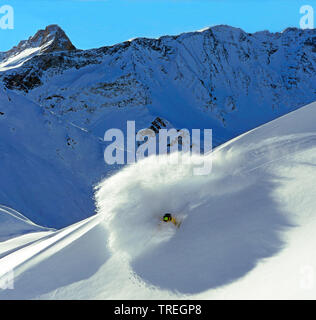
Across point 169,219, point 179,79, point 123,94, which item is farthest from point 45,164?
point 179,79

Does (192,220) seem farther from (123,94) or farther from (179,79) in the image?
(179,79)

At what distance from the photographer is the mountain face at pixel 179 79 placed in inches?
3009

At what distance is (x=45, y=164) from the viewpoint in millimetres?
19156

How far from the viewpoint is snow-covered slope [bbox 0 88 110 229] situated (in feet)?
52.1

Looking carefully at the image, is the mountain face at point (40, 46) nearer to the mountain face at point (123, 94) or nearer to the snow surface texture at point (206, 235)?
the mountain face at point (123, 94)

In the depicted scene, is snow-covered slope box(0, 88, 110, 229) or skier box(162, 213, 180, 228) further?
snow-covered slope box(0, 88, 110, 229)

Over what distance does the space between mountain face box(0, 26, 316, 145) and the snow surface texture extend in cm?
6323

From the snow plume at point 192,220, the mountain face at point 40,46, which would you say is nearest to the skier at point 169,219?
the snow plume at point 192,220

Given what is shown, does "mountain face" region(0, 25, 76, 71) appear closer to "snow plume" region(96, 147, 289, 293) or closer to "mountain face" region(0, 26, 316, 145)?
"mountain face" region(0, 26, 316, 145)

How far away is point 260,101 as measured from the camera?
102250mm

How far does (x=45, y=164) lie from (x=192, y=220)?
16.8 meters

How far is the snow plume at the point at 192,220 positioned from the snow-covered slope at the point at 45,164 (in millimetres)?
11351

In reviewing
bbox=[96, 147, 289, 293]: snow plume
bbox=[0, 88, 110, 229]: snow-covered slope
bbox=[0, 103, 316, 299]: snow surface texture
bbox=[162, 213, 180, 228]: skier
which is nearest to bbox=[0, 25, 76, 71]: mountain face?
bbox=[0, 88, 110, 229]: snow-covered slope
